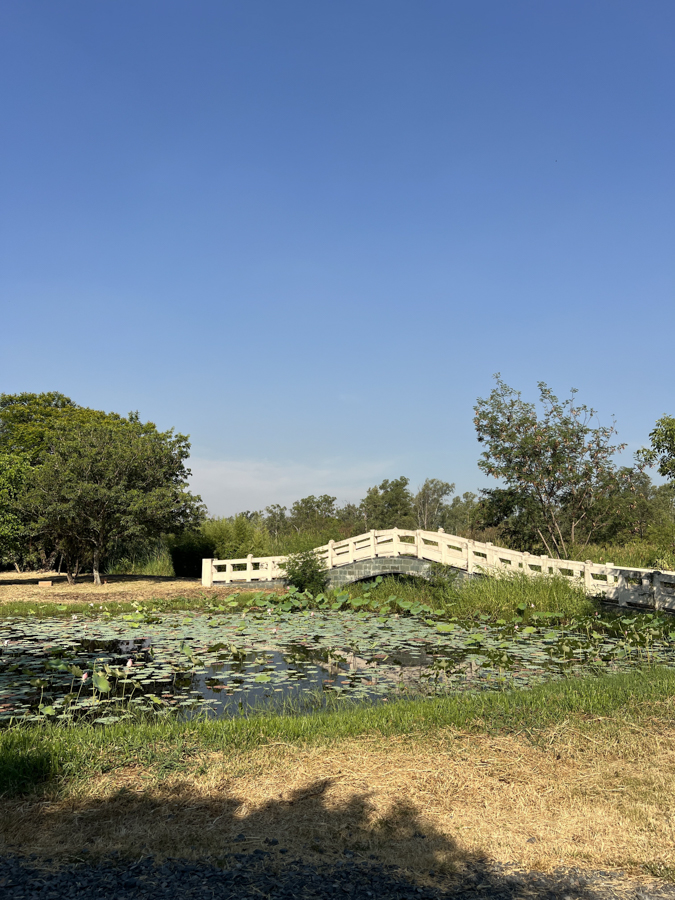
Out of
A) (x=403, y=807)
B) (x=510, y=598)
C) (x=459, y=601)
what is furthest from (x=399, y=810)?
(x=459, y=601)

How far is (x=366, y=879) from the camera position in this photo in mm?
3049

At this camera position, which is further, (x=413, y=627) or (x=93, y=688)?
(x=413, y=627)

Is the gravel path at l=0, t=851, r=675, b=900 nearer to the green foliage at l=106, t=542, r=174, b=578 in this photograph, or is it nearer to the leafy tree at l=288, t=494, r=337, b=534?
the green foliage at l=106, t=542, r=174, b=578

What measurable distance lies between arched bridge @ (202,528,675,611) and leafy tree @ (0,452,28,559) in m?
6.10

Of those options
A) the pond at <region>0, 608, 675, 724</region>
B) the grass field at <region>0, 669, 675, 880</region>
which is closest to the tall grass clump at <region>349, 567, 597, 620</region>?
the pond at <region>0, 608, 675, 724</region>

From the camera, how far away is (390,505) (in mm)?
51656

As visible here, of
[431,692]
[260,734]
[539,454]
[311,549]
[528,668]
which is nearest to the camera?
[260,734]

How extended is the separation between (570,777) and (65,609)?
13.0 meters

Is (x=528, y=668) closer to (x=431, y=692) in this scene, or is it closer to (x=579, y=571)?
(x=431, y=692)

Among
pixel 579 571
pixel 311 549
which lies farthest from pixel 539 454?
pixel 311 549

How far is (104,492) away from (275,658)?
1247 centimetres

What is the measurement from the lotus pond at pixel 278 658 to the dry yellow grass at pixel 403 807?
6.66 ft

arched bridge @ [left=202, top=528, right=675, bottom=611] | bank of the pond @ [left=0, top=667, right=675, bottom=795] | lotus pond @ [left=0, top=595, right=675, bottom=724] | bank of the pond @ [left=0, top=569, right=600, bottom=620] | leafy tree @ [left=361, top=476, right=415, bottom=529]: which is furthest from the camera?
leafy tree @ [left=361, top=476, right=415, bottom=529]

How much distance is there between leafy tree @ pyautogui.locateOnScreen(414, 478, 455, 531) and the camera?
60.7 meters
